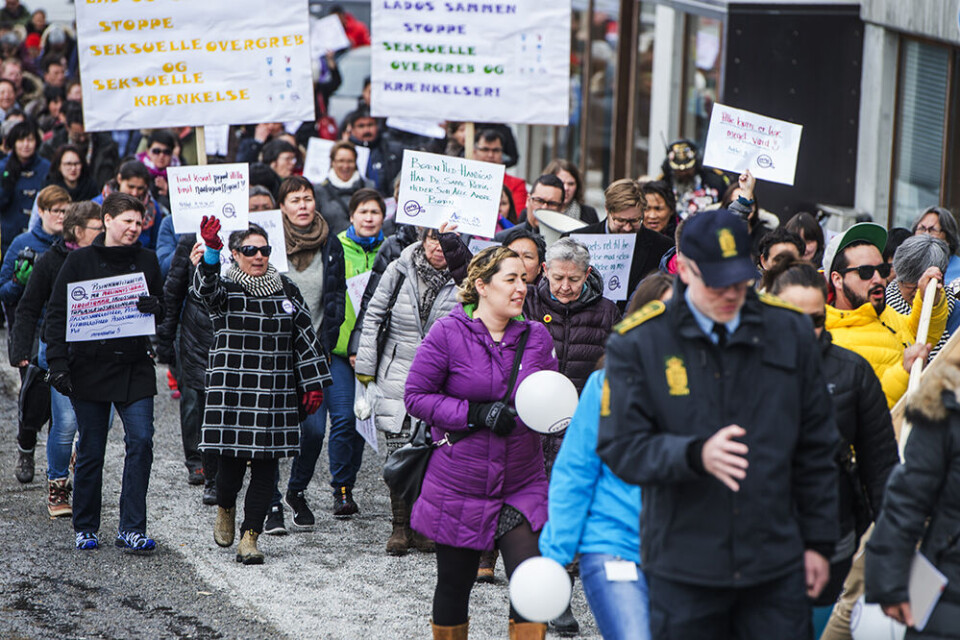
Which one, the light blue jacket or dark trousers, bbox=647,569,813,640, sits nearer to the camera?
dark trousers, bbox=647,569,813,640

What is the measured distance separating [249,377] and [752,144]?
10.1 feet

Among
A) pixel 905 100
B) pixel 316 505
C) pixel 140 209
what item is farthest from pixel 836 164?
pixel 140 209

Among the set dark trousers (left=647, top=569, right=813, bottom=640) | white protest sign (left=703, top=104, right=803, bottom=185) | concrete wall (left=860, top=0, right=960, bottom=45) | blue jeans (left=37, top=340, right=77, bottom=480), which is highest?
concrete wall (left=860, top=0, right=960, bottom=45)

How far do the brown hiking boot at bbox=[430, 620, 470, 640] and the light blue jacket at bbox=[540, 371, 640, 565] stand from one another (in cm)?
118

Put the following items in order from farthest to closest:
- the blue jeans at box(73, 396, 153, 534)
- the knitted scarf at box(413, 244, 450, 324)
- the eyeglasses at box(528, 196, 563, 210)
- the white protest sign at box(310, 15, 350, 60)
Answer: the white protest sign at box(310, 15, 350, 60), the eyeglasses at box(528, 196, 563, 210), the knitted scarf at box(413, 244, 450, 324), the blue jeans at box(73, 396, 153, 534)

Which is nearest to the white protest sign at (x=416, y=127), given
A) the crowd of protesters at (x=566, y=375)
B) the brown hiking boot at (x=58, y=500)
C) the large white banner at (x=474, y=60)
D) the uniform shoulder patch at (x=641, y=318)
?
the crowd of protesters at (x=566, y=375)

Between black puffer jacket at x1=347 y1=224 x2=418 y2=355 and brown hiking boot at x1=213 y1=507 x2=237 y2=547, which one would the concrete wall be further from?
brown hiking boot at x1=213 y1=507 x2=237 y2=547

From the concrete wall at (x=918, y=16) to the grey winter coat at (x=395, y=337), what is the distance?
4.54m

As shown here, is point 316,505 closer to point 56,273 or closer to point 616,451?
point 56,273

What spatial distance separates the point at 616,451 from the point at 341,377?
190 inches

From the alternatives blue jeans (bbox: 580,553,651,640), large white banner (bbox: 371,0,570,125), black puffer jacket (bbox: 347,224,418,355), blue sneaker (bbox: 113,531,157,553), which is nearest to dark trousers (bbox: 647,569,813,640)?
blue jeans (bbox: 580,553,651,640)

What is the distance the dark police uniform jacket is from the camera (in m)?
4.02

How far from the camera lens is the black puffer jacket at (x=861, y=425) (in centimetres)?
478

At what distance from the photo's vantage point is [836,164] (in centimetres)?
1236
